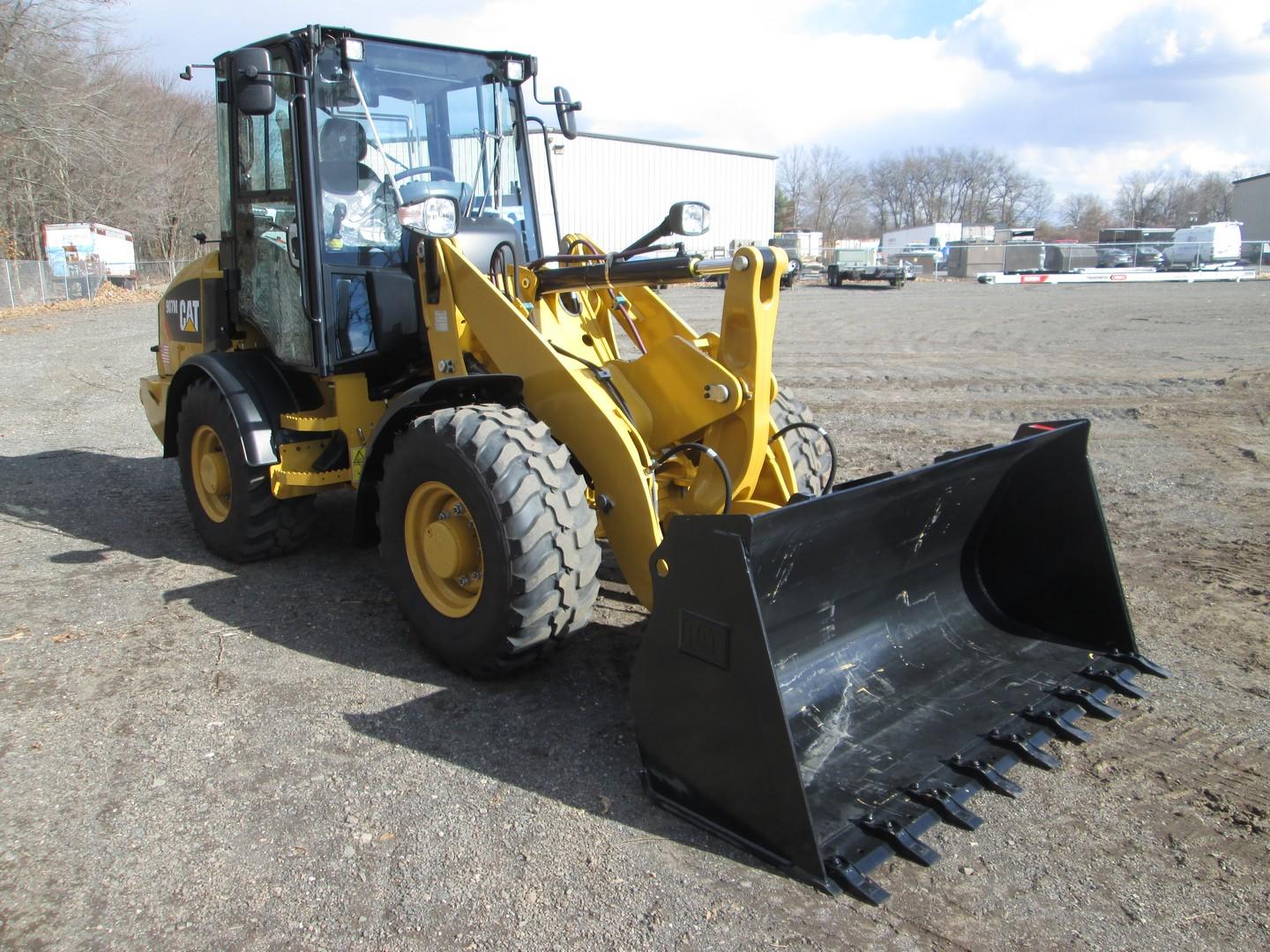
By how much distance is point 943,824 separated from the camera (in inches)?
124

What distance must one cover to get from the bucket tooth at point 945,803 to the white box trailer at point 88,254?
1311 inches

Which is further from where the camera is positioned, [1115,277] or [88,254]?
[1115,277]

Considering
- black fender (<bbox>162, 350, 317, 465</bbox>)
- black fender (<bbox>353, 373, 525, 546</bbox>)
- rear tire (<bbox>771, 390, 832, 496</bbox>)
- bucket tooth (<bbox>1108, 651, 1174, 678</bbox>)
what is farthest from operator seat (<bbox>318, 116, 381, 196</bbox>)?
bucket tooth (<bbox>1108, 651, 1174, 678</bbox>)

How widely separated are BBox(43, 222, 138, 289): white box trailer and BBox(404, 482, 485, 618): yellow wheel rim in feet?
102

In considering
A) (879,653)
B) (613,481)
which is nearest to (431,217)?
(613,481)

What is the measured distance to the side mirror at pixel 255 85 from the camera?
4.37m

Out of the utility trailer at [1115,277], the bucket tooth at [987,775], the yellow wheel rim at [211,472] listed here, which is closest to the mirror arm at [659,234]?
the bucket tooth at [987,775]

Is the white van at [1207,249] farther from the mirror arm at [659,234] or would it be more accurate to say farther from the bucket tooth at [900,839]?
the bucket tooth at [900,839]

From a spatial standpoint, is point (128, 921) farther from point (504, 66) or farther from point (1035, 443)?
point (504, 66)

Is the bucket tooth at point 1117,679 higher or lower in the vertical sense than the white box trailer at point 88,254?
lower

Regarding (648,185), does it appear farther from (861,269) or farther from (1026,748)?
(1026,748)

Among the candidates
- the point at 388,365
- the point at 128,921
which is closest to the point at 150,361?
the point at 388,365

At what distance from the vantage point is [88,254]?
34312mm

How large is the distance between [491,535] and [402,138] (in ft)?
7.86
